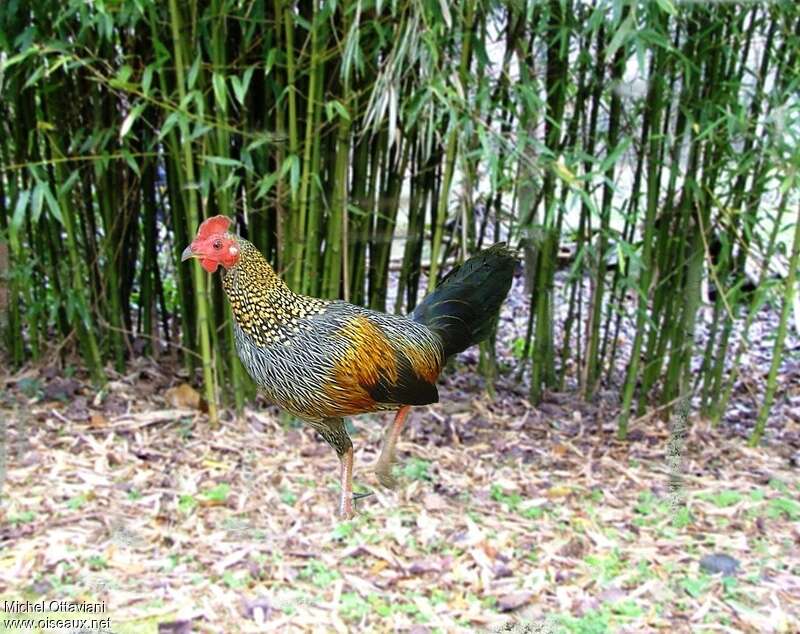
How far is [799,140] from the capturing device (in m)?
1.82

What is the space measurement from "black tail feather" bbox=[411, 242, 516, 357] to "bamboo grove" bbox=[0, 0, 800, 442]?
0.19 meters

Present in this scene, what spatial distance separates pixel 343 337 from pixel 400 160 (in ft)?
2.89

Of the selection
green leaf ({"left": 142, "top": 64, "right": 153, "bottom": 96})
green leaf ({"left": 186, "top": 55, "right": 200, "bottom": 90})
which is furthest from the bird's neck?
green leaf ({"left": 142, "top": 64, "right": 153, "bottom": 96})

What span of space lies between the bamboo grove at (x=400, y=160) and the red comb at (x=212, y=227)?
35 cm

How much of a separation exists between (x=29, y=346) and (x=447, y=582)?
1.95 m

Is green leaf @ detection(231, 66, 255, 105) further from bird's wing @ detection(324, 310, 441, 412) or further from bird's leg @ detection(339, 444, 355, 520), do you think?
bird's leg @ detection(339, 444, 355, 520)

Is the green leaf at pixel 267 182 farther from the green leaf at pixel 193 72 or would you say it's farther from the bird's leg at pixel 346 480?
the bird's leg at pixel 346 480

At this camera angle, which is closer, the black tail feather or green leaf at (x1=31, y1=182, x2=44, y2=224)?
the black tail feather

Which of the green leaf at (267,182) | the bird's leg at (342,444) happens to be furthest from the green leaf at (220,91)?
the bird's leg at (342,444)

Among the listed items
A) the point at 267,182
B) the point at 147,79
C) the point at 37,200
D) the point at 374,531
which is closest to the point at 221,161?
the point at 267,182

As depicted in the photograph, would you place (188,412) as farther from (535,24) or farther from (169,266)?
(535,24)

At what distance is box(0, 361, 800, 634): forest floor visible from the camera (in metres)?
1.78

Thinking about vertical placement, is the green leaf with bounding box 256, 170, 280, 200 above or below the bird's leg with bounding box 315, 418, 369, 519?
above

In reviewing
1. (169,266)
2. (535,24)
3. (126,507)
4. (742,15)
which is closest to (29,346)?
(169,266)
